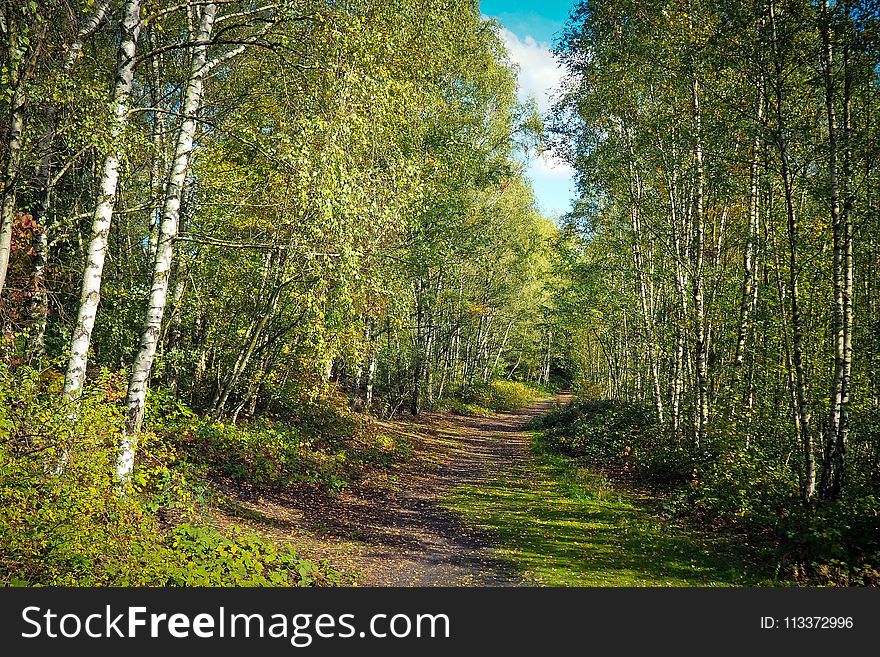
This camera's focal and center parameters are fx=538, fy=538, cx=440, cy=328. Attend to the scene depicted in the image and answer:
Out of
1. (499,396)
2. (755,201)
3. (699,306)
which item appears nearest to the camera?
(755,201)

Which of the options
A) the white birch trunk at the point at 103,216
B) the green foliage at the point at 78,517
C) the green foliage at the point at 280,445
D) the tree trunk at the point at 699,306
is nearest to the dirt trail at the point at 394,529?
the green foliage at the point at 280,445

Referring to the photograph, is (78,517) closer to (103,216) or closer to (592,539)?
(103,216)

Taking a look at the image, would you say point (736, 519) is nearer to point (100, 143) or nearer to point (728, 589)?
point (728, 589)

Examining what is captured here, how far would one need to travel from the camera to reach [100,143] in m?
6.26

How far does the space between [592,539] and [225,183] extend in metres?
9.30

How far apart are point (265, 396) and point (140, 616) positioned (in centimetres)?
1091

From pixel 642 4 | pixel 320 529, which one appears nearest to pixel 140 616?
pixel 320 529

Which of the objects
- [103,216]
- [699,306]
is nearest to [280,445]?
[103,216]

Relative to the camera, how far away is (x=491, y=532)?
9.77 metres

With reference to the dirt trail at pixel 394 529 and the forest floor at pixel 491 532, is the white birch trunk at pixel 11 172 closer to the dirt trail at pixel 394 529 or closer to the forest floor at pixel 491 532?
the forest floor at pixel 491 532

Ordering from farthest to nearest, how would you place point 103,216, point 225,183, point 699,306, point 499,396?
point 499,396 → point 699,306 → point 225,183 → point 103,216

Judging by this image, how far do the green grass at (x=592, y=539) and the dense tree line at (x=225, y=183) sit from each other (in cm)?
461

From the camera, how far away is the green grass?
7477 mm

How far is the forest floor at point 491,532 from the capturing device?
754cm
